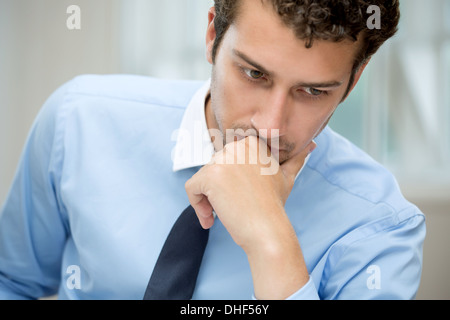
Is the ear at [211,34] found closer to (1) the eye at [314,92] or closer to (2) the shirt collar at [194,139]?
(2) the shirt collar at [194,139]

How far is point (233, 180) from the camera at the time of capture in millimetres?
910

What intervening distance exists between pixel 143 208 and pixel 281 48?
0.50 m

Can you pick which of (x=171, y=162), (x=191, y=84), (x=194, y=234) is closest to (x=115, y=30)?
(x=191, y=84)

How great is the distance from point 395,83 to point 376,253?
2.64 m

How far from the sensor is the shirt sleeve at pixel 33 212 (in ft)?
3.90

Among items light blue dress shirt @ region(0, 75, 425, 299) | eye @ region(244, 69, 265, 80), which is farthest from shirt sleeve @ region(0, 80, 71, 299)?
eye @ region(244, 69, 265, 80)

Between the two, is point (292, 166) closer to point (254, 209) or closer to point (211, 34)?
point (254, 209)

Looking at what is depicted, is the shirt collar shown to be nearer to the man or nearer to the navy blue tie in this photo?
the man

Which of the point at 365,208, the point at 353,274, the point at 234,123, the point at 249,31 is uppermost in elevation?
the point at 249,31

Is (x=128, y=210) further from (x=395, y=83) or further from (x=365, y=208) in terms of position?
(x=395, y=83)

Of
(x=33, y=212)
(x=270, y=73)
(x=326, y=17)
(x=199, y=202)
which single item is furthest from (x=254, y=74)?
(x=33, y=212)

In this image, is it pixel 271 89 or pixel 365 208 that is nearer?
pixel 271 89

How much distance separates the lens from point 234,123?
99 centimetres

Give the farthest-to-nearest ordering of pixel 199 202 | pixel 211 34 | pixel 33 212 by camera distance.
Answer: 1. pixel 33 212
2. pixel 211 34
3. pixel 199 202
